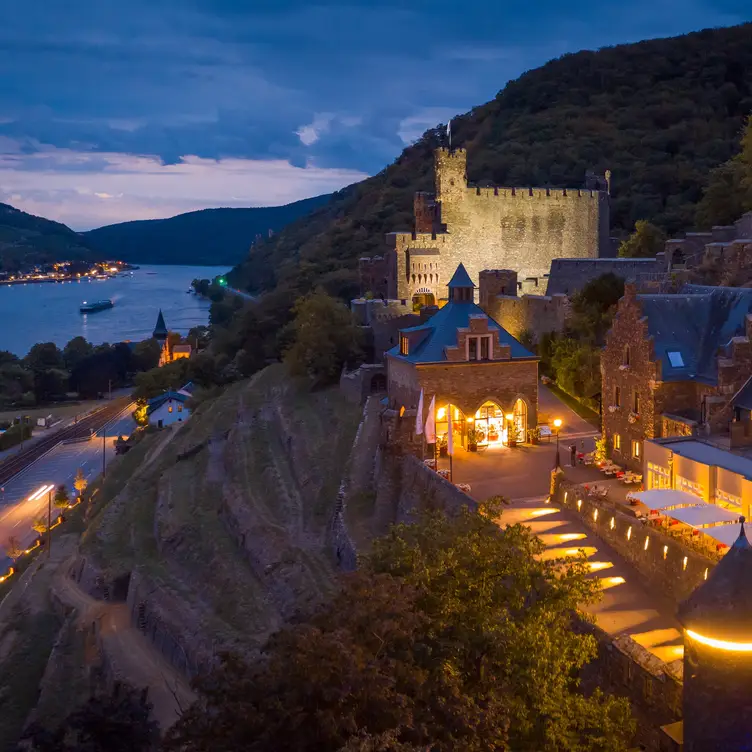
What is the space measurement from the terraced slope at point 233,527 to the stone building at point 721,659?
1410 cm

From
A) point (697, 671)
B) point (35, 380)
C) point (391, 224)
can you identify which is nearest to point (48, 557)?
point (697, 671)

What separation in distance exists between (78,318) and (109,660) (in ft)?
562

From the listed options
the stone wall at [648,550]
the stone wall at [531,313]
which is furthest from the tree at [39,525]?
the stone wall at [648,550]

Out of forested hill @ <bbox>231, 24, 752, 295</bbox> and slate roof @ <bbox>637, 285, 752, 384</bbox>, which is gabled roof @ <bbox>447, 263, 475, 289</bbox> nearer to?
slate roof @ <bbox>637, 285, 752, 384</bbox>

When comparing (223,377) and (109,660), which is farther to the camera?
(223,377)

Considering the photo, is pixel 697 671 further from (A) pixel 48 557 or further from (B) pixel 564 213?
(B) pixel 564 213

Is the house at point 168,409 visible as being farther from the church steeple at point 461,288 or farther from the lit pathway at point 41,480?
the church steeple at point 461,288

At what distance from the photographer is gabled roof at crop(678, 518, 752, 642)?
844 cm

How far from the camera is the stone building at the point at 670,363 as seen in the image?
2419 cm

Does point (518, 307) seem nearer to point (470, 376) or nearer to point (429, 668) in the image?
point (470, 376)

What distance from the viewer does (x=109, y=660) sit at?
27.8m

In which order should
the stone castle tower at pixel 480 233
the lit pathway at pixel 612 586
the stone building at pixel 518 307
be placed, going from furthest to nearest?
the stone castle tower at pixel 480 233
the stone building at pixel 518 307
the lit pathway at pixel 612 586

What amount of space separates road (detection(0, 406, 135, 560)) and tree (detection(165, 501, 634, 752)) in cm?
4125

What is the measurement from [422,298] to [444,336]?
17.5 meters
